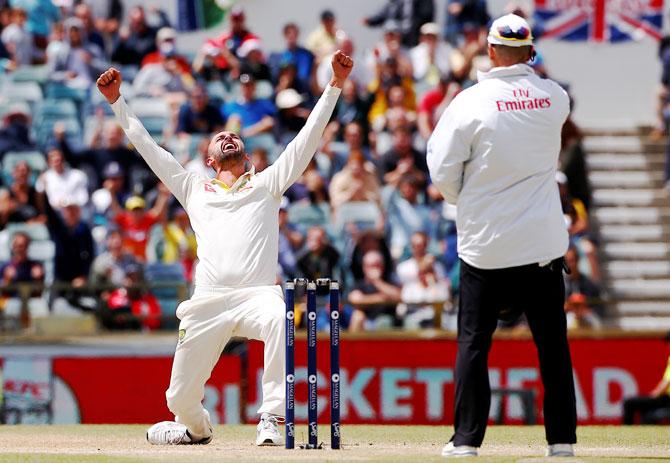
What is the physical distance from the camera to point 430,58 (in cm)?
2103

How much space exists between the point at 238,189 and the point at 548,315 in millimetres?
2431

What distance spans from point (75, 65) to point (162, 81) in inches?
45.3

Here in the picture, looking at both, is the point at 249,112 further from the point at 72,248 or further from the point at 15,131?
the point at 72,248

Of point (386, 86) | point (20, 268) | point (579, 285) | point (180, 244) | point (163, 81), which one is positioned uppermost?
point (163, 81)

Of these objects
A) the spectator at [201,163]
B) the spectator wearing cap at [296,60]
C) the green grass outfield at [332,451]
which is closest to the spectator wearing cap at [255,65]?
the spectator wearing cap at [296,60]

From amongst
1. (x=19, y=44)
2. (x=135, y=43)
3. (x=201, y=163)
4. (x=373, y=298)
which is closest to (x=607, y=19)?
(x=135, y=43)

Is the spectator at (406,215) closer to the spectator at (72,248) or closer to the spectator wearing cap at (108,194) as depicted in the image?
the spectator wearing cap at (108,194)

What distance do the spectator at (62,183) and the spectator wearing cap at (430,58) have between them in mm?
4750

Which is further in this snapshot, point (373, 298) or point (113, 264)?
point (113, 264)

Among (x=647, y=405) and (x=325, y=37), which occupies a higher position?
(x=325, y=37)

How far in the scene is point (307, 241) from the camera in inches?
693

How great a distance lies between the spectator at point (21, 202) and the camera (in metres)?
18.2

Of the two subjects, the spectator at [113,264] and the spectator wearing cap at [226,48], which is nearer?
the spectator at [113,264]

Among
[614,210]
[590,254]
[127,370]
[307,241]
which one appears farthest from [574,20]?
[127,370]
